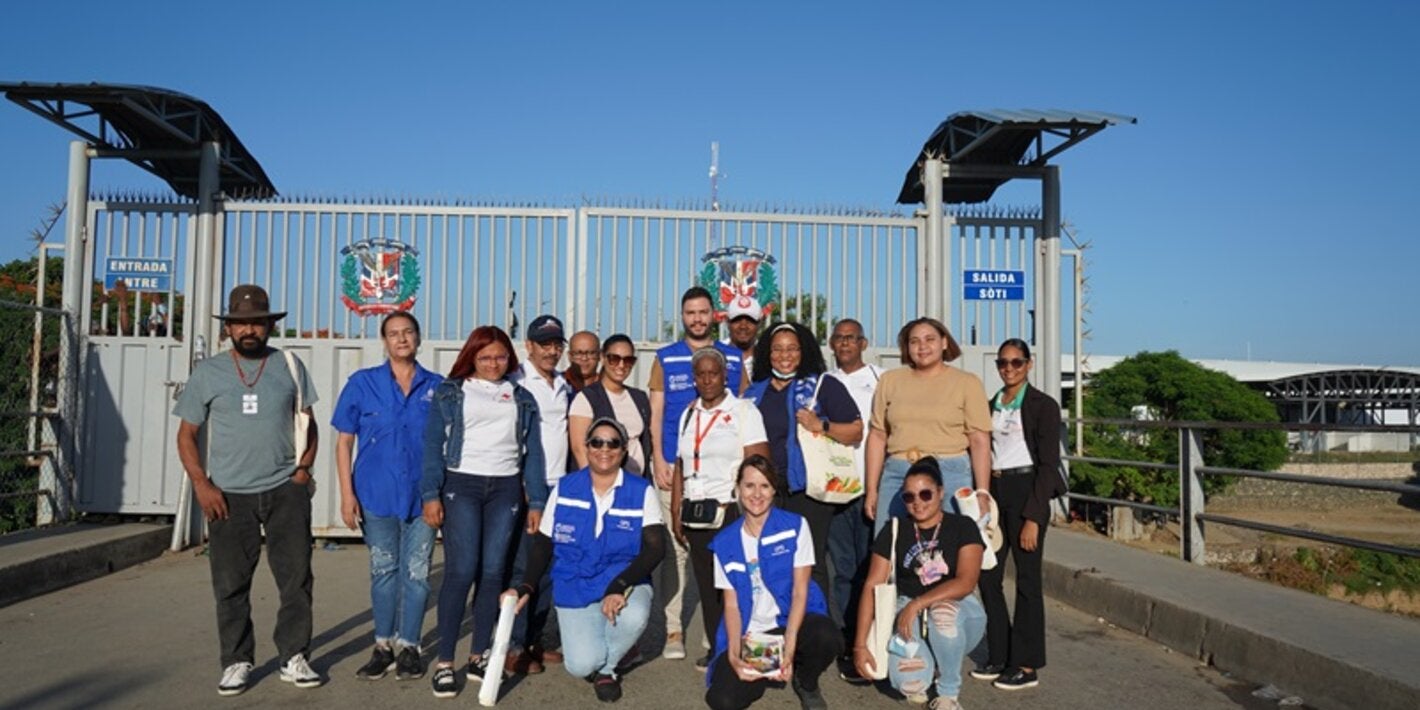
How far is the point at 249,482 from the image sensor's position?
523cm

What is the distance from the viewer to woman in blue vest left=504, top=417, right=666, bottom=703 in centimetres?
521

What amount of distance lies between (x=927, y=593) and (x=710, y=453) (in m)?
1.30

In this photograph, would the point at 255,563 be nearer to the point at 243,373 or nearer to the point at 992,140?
the point at 243,373

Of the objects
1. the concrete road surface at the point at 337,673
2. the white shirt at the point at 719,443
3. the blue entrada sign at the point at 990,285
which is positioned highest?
the blue entrada sign at the point at 990,285

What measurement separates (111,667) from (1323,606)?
23.1 ft

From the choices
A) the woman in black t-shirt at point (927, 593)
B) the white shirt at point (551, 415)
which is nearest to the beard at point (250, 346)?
the white shirt at point (551, 415)

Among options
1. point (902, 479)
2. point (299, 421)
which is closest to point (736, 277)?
point (902, 479)

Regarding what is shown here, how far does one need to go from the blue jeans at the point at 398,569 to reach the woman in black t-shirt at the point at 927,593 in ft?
7.36

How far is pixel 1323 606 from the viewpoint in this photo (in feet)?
21.3

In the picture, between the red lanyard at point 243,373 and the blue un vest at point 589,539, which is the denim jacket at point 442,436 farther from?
the red lanyard at point 243,373

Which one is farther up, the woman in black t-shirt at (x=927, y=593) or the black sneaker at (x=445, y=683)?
the woman in black t-shirt at (x=927, y=593)

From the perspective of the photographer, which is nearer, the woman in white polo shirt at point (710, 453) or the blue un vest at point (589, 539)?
the blue un vest at point (589, 539)

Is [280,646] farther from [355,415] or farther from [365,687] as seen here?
[355,415]

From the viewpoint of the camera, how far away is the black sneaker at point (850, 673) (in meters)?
5.39
